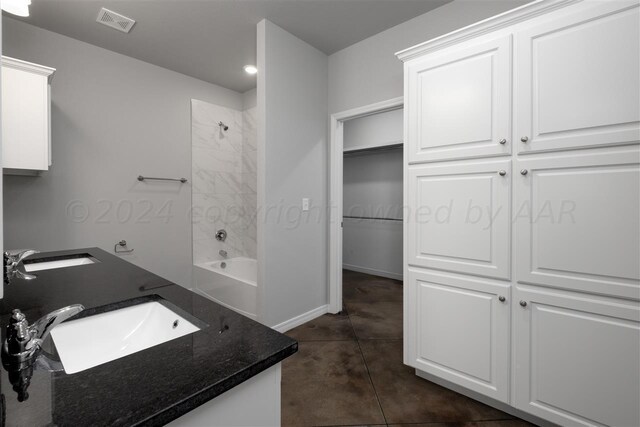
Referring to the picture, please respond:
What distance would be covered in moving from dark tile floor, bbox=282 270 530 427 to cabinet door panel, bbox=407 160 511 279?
30.6 inches

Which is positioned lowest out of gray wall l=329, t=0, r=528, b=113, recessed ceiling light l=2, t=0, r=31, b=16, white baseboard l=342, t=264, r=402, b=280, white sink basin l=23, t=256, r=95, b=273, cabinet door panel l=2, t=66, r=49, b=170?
white baseboard l=342, t=264, r=402, b=280

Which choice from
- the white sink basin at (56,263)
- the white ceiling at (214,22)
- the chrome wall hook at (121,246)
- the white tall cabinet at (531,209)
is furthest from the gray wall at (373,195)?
the white sink basin at (56,263)

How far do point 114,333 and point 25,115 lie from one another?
1933 mm

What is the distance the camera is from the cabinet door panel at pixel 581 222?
1.28 metres

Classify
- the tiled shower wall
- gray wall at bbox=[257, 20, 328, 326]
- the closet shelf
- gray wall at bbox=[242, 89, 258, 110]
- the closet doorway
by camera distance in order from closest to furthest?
gray wall at bbox=[257, 20, 328, 326], the tiled shower wall, gray wall at bbox=[242, 89, 258, 110], the closet shelf, the closet doorway

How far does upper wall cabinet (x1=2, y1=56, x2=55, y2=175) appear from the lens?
194cm

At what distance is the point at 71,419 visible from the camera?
20.1 inches

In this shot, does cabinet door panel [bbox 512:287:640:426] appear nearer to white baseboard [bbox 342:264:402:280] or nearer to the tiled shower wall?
white baseboard [bbox 342:264:402:280]

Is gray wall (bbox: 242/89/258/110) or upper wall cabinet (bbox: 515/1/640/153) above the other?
gray wall (bbox: 242/89/258/110)

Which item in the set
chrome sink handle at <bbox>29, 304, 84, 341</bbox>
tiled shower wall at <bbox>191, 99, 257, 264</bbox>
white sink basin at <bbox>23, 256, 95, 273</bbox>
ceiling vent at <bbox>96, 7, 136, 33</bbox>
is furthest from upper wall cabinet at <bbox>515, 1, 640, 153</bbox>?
tiled shower wall at <bbox>191, 99, 257, 264</bbox>

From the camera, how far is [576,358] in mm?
1395

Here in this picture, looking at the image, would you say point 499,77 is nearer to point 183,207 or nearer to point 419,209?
point 419,209

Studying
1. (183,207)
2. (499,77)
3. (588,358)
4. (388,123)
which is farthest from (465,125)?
(183,207)

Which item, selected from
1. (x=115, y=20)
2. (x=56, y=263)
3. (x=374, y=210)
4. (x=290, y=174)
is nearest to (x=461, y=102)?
(x=290, y=174)
